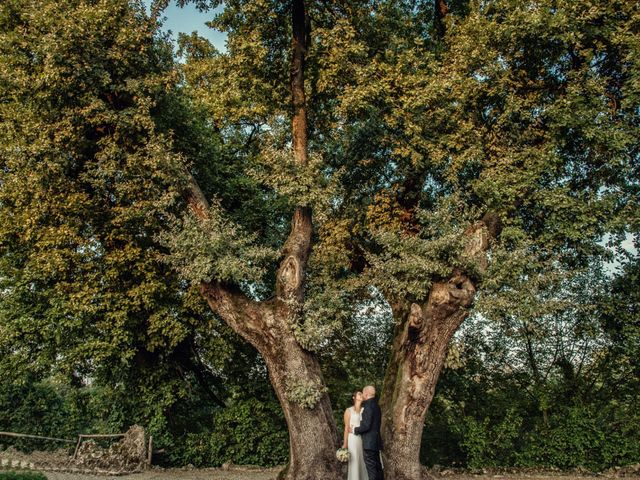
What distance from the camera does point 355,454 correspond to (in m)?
9.08

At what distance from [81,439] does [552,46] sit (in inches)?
627

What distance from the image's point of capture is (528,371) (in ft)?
45.9

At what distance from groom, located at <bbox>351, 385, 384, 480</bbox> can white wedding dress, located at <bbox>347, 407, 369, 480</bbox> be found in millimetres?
318

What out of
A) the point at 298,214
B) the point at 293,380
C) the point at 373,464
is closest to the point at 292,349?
the point at 293,380

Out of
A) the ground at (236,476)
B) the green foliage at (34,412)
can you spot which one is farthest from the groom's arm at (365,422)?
the green foliage at (34,412)

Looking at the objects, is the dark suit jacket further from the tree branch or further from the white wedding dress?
the tree branch

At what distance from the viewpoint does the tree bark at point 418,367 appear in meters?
9.73

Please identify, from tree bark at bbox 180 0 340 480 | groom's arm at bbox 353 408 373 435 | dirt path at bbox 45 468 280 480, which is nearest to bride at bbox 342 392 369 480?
groom's arm at bbox 353 408 373 435

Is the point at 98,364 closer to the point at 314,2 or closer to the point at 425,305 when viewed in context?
the point at 425,305

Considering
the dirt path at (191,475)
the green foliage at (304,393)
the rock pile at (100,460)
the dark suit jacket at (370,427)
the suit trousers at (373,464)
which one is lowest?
the dirt path at (191,475)

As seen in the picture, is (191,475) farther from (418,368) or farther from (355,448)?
(418,368)

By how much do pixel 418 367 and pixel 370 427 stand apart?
1.90 m

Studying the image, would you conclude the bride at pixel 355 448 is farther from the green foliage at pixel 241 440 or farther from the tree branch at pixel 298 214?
the green foliage at pixel 241 440

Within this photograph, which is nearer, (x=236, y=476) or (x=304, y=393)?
(x=304, y=393)
